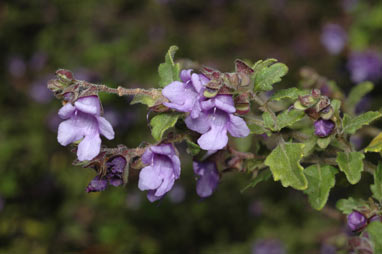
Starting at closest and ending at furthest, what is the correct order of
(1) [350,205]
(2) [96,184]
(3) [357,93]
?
1. (2) [96,184]
2. (1) [350,205]
3. (3) [357,93]

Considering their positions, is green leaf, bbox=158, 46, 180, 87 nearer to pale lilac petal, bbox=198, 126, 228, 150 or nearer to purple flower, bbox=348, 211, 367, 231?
pale lilac petal, bbox=198, 126, 228, 150

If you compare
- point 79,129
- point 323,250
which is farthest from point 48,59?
point 79,129

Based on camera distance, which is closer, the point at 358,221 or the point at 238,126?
the point at 238,126

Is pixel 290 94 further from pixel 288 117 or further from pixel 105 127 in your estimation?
pixel 105 127

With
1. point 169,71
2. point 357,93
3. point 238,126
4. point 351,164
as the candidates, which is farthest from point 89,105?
point 357,93

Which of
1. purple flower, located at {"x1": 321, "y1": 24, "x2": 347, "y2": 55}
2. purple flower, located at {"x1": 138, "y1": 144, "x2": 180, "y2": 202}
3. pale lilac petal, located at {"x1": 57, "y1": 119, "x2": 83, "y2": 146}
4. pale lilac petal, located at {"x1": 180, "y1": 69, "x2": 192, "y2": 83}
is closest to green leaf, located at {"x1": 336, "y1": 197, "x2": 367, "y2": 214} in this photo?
purple flower, located at {"x1": 138, "y1": 144, "x2": 180, "y2": 202}

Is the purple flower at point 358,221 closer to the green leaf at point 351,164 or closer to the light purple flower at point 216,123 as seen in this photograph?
the green leaf at point 351,164
